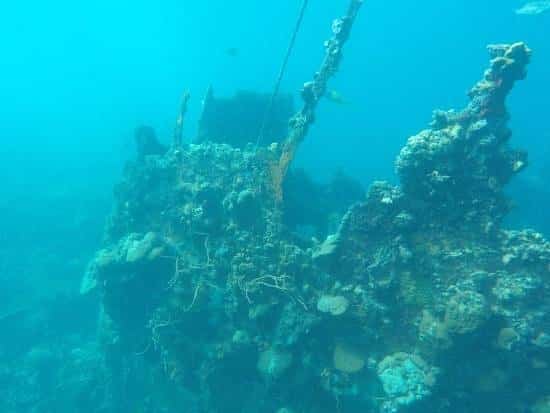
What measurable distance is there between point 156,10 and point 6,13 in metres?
55.9

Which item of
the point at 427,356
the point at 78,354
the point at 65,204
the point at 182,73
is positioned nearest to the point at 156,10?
the point at 182,73

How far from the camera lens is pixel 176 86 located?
2702 inches

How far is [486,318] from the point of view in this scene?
6.61m

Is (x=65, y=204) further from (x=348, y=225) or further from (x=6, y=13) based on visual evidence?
(x=6, y=13)

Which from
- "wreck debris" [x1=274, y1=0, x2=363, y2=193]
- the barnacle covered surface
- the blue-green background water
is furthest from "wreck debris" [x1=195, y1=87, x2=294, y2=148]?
the barnacle covered surface

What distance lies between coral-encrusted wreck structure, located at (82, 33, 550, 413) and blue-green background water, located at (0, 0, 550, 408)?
9711mm

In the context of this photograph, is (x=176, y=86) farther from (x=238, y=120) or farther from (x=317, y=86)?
(x=317, y=86)

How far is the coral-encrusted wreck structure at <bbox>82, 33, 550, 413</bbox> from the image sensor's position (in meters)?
7.10

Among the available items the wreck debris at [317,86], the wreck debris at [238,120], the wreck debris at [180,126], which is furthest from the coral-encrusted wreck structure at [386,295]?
the wreck debris at [238,120]

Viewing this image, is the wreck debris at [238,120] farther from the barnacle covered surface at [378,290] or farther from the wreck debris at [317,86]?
the barnacle covered surface at [378,290]

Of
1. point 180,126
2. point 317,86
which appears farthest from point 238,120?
point 317,86

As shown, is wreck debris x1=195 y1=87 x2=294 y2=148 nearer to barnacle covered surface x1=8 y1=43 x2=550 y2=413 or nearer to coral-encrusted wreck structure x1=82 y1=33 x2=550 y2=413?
barnacle covered surface x1=8 y1=43 x2=550 y2=413

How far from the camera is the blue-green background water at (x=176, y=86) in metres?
23.9

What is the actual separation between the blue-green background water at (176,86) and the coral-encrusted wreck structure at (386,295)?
9711mm
